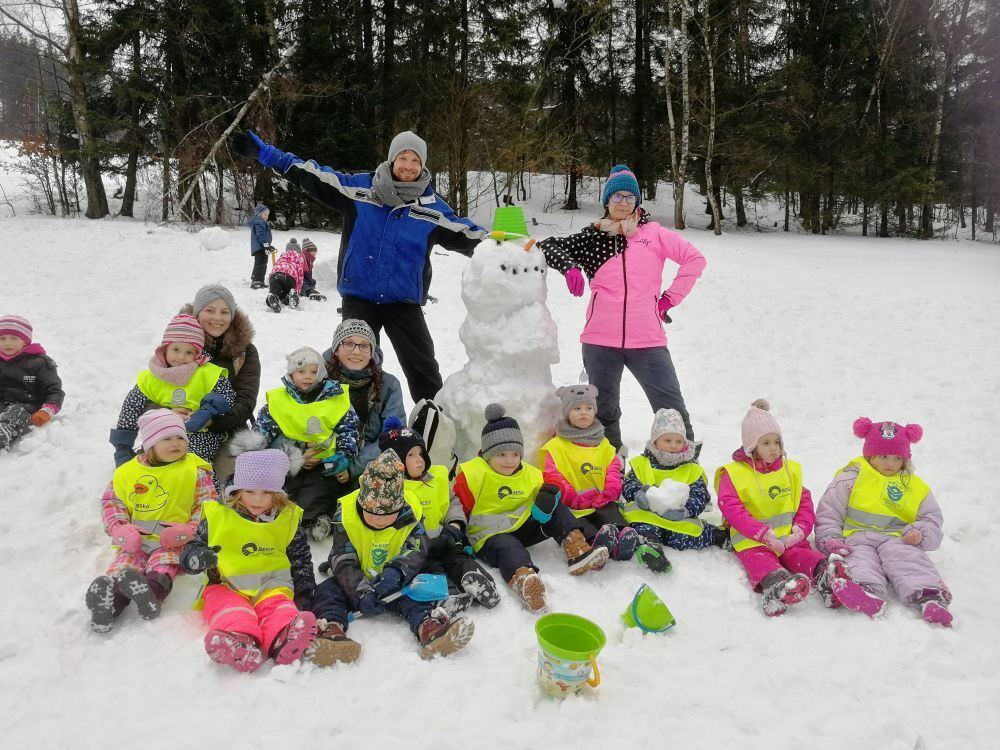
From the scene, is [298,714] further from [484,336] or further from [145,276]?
[145,276]

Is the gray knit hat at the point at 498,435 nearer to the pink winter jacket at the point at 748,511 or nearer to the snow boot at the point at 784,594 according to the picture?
the pink winter jacket at the point at 748,511

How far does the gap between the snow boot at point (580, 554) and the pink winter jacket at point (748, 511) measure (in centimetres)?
57

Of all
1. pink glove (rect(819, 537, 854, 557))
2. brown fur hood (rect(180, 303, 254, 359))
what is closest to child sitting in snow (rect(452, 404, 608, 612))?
pink glove (rect(819, 537, 854, 557))

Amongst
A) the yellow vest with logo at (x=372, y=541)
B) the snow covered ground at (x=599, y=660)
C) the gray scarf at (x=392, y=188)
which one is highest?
the gray scarf at (x=392, y=188)

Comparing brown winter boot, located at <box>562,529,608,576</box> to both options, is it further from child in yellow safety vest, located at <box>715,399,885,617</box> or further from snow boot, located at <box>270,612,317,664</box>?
snow boot, located at <box>270,612,317,664</box>

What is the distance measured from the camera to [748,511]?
3.11 metres

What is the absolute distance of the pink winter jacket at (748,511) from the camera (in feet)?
9.92

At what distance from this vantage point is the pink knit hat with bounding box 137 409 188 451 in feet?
9.24

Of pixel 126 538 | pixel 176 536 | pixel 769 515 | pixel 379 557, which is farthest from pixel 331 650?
pixel 769 515

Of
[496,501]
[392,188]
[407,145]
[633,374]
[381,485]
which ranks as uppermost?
[407,145]

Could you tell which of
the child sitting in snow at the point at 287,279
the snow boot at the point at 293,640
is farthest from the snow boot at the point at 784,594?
the child sitting in snow at the point at 287,279

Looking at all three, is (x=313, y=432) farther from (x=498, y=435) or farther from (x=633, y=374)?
(x=633, y=374)

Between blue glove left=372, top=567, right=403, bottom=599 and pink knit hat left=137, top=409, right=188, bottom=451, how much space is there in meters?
1.14

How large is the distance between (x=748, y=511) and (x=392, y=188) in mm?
2532
